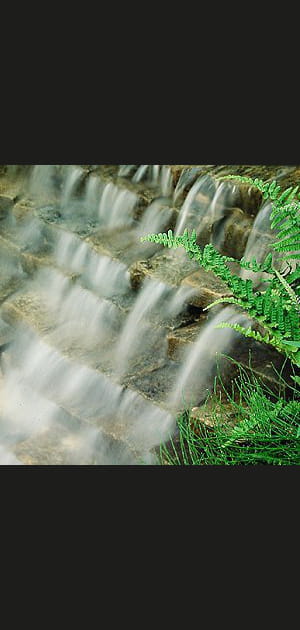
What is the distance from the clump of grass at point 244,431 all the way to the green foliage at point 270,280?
31 centimetres

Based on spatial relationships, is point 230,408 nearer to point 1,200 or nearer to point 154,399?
point 154,399

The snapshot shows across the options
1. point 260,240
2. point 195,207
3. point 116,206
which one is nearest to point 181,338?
point 260,240

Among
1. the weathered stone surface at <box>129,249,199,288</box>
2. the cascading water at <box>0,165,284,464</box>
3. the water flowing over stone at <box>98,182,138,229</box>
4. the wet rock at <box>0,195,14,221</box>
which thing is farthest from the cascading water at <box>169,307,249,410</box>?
the wet rock at <box>0,195,14,221</box>

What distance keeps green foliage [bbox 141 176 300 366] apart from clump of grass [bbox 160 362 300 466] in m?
0.31

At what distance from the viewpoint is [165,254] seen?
18.2 ft

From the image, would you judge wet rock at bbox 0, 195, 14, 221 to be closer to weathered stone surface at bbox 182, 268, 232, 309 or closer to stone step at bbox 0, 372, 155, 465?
weathered stone surface at bbox 182, 268, 232, 309

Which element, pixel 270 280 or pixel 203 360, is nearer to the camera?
pixel 270 280

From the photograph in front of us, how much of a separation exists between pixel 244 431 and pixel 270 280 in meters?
0.75

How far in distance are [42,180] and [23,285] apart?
3.75 ft

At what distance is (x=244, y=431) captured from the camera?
3.68 m

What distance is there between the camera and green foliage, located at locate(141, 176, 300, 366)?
11.3ft

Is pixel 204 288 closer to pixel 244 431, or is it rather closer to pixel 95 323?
pixel 95 323

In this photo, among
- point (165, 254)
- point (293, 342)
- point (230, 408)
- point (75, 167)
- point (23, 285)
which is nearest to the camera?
point (293, 342)

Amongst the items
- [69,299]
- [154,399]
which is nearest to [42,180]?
[69,299]
